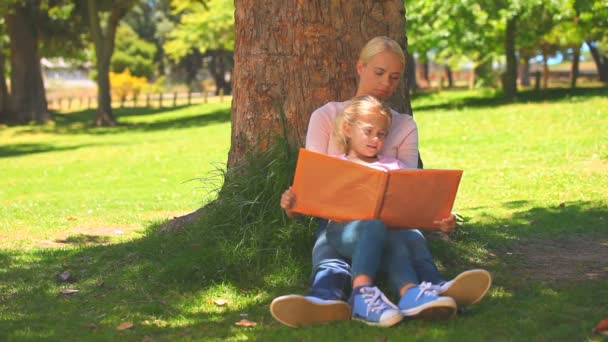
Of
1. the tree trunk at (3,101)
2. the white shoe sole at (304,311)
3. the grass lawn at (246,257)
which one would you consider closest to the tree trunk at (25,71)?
the tree trunk at (3,101)

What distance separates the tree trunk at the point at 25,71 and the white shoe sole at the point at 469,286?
3324 cm

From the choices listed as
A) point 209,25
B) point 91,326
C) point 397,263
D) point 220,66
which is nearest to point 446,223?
point 397,263

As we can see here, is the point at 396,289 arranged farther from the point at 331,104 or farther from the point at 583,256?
the point at 583,256

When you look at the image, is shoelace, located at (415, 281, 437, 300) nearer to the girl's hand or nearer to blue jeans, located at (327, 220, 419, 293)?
blue jeans, located at (327, 220, 419, 293)

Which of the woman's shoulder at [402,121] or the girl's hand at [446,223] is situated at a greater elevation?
the woman's shoulder at [402,121]

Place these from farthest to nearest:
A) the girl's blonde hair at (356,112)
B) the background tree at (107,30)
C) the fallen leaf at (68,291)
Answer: the background tree at (107,30)
the fallen leaf at (68,291)
the girl's blonde hair at (356,112)

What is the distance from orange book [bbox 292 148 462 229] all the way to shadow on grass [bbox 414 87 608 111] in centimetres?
2089

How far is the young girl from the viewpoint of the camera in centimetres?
455

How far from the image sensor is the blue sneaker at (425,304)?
4457mm

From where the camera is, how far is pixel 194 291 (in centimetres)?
557

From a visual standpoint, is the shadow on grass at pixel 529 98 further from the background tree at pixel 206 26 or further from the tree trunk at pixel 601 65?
the tree trunk at pixel 601 65

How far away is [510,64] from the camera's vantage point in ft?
92.4

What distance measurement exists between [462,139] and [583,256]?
1214 centimetres

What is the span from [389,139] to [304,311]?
49.4 inches
